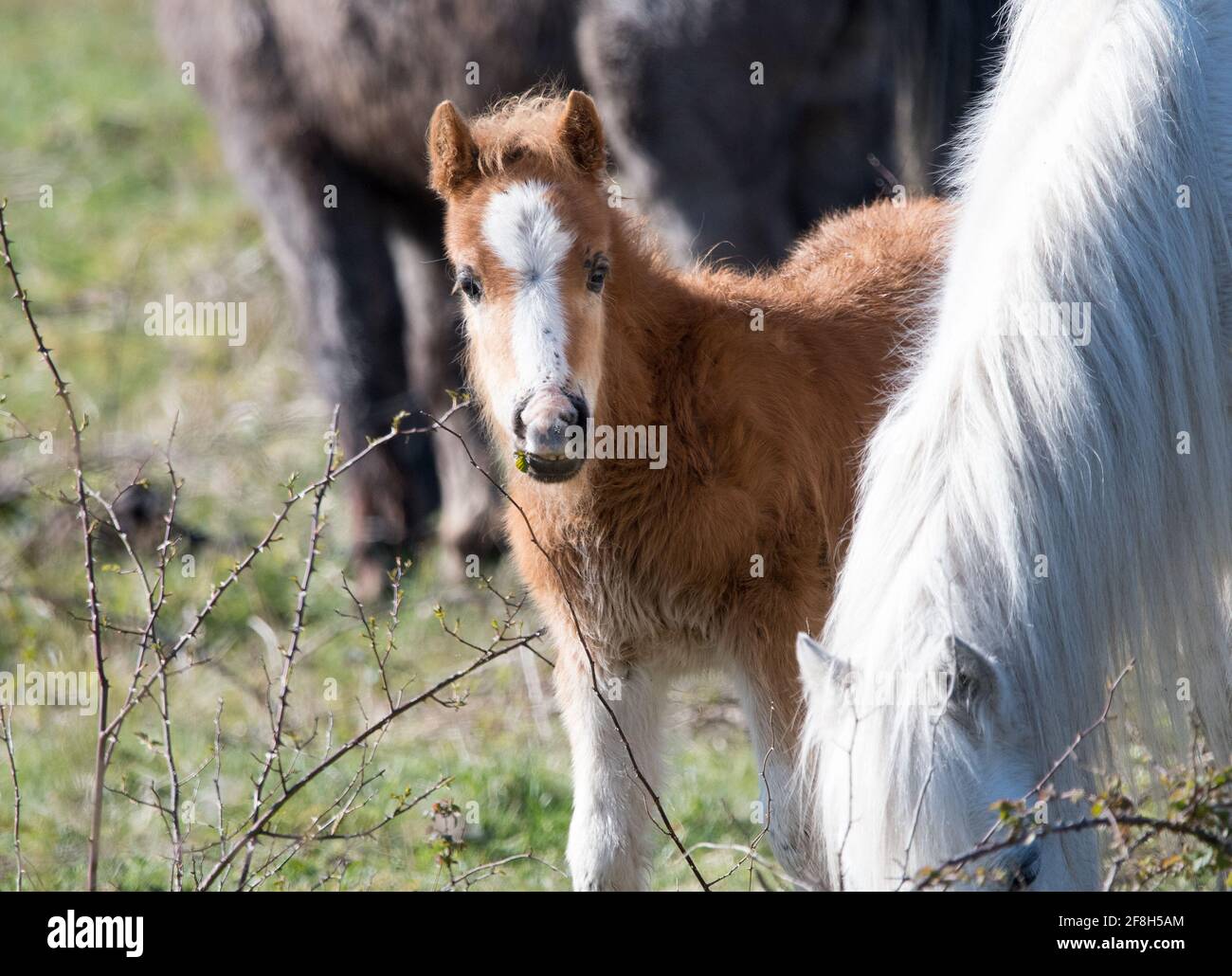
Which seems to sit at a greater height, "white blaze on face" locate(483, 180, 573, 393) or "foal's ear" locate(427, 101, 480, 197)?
"foal's ear" locate(427, 101, 480, 197)

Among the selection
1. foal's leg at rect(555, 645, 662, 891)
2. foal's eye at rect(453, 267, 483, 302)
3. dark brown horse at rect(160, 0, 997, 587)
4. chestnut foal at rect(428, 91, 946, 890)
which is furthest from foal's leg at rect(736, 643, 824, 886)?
dark brown horse at rect(160, 0, 997, 587)

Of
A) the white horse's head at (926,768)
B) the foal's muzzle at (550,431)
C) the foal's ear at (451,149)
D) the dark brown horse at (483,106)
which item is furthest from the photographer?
the dark brown horse at (483,106)

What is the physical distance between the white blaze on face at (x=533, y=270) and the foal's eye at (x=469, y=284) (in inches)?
4.7

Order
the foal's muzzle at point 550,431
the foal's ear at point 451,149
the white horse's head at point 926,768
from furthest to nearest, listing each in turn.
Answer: the foal's ear at point 451,149 → the foal's muzzle at point 550,431 → the white horse's head at point 926,768

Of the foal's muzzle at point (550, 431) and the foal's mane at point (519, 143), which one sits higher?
the foal's mane at point (519, 143)

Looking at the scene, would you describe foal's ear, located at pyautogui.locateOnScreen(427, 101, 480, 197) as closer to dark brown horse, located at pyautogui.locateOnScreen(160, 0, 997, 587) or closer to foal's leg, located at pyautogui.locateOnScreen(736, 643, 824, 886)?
foal's leg, located at pyautogui.locateOnScreen(736, 643, 824, 886)

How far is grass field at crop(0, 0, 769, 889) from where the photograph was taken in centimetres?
417

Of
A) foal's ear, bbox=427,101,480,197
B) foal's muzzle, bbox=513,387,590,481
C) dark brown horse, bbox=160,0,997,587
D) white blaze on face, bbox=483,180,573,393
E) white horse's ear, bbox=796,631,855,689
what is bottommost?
white horse's ear, bbox=796,631,855,689

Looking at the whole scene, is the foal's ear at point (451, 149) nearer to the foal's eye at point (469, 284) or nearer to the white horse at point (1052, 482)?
the foal's eye at point (469, 284)

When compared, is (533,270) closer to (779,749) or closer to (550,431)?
(550,431)

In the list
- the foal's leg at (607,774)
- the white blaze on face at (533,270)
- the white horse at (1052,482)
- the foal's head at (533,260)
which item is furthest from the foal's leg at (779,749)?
the white blaze on face at (533,270)

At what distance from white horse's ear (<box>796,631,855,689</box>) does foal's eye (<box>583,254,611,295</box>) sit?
117cm

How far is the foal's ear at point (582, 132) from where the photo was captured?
3.30 meters
